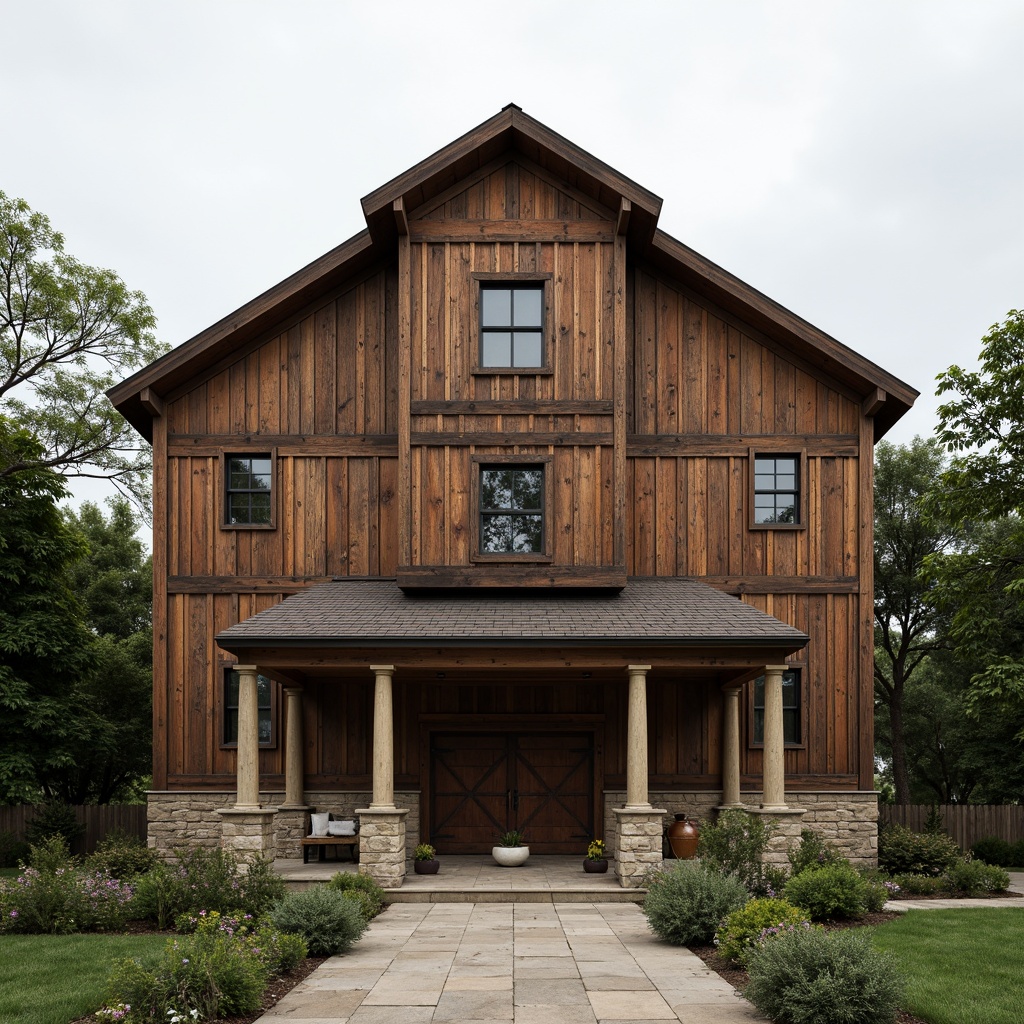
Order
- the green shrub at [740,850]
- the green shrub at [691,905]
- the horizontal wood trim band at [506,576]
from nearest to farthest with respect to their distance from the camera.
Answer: the green shrub at [691,905], the green shrub at [740,850], the horizontal wood trim band at [506,576]

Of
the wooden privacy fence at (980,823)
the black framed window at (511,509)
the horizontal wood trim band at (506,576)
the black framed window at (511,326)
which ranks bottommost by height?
the wooden privacy fence at (980,823)

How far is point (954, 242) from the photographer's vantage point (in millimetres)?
97750

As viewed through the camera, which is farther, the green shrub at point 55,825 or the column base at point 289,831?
the green shrub at point 55,825

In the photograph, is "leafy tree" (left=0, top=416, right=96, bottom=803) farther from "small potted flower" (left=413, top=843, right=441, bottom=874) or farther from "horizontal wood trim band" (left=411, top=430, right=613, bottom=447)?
"horizontal wood trim band" (left=411, top=430, right=613, bottom=447)

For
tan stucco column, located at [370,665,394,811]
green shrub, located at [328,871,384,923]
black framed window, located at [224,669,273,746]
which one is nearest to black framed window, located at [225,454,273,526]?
black framed window, located at [224,669,273,746]

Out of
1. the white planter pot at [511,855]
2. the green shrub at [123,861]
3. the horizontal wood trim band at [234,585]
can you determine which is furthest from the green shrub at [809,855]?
the green shrub at [123,861]

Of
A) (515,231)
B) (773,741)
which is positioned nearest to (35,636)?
(515,231)

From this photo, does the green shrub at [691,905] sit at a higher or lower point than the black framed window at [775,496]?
lower

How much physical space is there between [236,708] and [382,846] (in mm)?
4883

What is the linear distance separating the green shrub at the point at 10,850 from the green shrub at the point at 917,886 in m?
15.6

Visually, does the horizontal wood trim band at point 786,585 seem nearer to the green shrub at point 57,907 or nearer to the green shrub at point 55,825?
the green shrub at point 57,907

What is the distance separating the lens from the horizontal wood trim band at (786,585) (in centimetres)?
1875

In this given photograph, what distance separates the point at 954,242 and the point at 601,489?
303 ft

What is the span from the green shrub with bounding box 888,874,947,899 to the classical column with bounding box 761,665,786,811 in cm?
225
